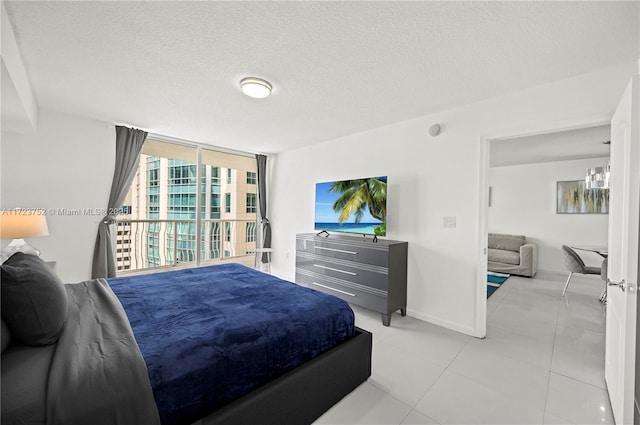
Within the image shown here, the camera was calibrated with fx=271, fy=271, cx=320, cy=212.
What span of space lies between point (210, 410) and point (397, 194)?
117 inches

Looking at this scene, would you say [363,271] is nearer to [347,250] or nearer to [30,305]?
[347,250]

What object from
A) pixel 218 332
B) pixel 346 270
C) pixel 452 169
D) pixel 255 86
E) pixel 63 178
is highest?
pixel 255 86

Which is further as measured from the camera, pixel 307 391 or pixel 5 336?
pixel 307 391

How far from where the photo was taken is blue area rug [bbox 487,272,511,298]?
4397 mm

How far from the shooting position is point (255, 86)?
2418mm

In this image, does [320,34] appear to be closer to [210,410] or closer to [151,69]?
[151,69]

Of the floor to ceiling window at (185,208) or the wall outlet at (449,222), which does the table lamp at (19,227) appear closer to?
the floor to ceiling window at (185,208)

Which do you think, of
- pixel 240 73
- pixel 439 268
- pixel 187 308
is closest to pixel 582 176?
pixel 439 268

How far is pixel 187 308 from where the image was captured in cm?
176

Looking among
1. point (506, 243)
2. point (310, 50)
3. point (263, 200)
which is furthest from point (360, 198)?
point (506, 243)

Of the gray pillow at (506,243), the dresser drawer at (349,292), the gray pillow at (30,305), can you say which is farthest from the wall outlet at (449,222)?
the gray pillow at (506,243)

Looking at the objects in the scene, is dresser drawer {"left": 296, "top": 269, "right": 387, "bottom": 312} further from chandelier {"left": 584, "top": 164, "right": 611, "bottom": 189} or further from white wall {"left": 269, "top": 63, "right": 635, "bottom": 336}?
chandelier {"left": 584, "top": 164, "right": 611, "bottom": 189}

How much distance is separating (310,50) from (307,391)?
7.46 ft

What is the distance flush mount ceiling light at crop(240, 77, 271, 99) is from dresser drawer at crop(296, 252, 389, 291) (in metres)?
2.18
